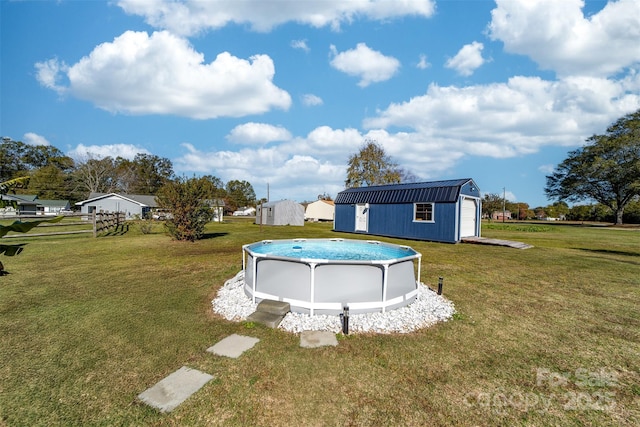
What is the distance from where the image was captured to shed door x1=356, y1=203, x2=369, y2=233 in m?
22.2

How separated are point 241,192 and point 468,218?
7382 centimetres

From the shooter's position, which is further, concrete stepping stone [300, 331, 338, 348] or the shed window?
the shed window

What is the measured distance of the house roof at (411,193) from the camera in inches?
681

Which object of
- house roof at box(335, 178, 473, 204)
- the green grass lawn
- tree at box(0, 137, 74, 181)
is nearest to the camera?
the green grass lawn

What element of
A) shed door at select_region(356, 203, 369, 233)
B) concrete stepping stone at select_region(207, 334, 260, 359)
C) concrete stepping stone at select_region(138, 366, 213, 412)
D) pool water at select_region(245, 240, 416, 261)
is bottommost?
concrete stepping stone at select_region(138, 366, 213, 412)

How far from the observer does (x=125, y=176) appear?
60156mm

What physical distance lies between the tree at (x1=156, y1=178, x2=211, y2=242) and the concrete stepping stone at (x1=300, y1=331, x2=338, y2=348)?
12.8 meters

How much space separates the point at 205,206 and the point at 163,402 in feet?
46.3

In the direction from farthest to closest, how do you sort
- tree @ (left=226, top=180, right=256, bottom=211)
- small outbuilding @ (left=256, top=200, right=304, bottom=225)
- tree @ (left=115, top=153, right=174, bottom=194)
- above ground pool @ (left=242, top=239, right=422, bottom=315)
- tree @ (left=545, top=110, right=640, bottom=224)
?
tree @ (left=226, top=180, right=256, bottom=211) < tree @ (left=115, top=153, right=174, bottom=194) < tree @ (left=545, top=110, right=640, bottom=224) < small outbuilding @ (left=256, top=200, right=304, bottom=225) < above ground pool @ (left=242, top=239, right=422, bottom=315)

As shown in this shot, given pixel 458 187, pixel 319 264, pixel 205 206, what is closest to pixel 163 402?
pixel 319 264

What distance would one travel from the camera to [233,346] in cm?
450

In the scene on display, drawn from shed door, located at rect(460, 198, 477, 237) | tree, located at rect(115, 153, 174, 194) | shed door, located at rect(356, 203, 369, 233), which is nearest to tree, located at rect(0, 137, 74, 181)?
tree, located at rect(115, 153, 174, 194)

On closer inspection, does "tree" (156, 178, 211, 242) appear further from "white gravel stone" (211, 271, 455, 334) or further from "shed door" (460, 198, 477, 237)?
"shed door" (460, 198, 477, 237)

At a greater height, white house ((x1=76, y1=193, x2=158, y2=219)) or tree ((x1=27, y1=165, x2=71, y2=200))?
tree ((x1=27, y1=165, x2=71, y2=200))
